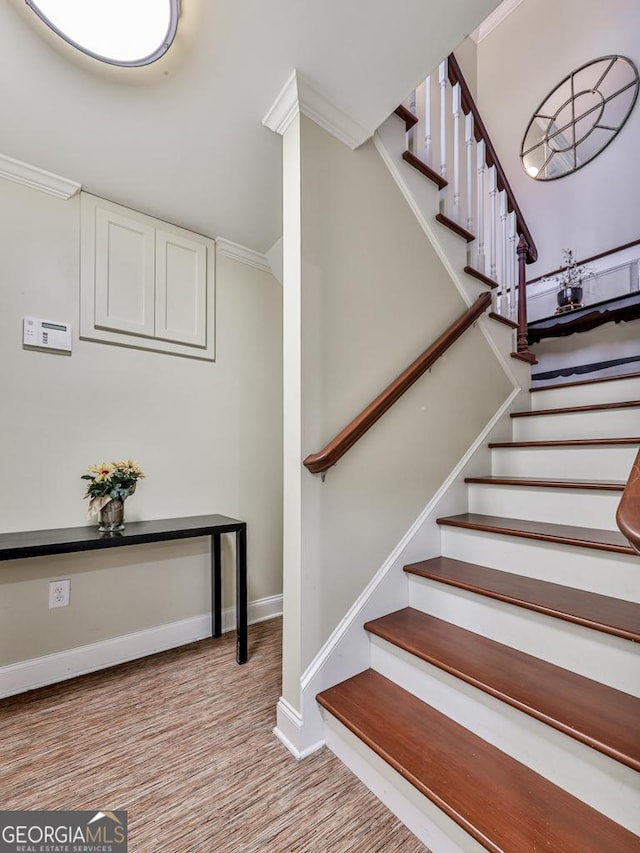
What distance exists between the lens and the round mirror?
2.79 metres

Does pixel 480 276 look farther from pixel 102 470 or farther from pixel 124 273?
pixel 102 470

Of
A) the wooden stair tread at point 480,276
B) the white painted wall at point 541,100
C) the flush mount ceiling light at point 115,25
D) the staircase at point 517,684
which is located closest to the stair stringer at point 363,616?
the staircase at point 517,684

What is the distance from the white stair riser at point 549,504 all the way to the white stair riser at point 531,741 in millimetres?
755

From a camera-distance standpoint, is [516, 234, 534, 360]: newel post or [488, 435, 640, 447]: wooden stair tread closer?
[488, 435, 640, 447]: wooden stair tread

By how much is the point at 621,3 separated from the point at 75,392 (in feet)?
15.0

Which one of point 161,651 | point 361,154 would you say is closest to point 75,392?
point 161,651

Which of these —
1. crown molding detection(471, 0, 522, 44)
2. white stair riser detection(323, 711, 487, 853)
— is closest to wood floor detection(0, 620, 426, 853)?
white stair riser detection(323, 711, 487, 853)

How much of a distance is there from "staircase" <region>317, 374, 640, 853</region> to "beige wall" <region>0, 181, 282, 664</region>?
108 cm

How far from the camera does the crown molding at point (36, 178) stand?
1.58 metres

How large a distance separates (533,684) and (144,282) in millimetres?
2230

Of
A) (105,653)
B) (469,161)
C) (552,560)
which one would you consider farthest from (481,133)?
(105,653)

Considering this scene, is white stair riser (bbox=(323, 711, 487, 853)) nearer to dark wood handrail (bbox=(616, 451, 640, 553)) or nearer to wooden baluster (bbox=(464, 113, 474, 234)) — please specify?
dark wood handrail (bbox=(616, 451, 640, 553))

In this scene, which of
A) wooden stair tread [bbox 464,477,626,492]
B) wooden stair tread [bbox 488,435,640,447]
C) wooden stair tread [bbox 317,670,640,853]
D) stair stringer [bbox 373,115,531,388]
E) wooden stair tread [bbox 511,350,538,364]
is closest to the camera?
wooden stair tread [bbox 317,670,640,853]

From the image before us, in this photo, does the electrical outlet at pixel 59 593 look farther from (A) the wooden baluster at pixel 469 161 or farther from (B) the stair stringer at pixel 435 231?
(A) the wooden baluster at pixel 469 161
